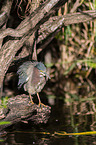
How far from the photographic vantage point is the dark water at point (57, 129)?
319 cm

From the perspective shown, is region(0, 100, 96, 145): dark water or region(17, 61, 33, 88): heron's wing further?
region(17, 61, 33, 88): heron's wing

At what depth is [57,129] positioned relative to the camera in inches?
146

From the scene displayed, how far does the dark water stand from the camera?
319 cm

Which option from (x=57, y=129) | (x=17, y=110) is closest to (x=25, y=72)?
(x=17, y=110)

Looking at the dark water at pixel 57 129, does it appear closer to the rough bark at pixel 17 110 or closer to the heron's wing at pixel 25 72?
the rough bark at pixel 17 110

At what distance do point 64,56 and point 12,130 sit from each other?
14.8 feet

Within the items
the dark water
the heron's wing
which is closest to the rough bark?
the dark water

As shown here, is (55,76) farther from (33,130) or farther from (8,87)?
(33,130)

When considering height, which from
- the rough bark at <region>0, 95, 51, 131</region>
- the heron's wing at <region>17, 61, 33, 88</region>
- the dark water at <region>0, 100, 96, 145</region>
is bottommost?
the dark water at <region>0, 100, 96, 145</region>

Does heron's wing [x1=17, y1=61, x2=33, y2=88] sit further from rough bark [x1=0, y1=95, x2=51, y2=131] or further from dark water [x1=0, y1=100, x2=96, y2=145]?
dark water [x1=0, y1=100, x2=96, y2=145]

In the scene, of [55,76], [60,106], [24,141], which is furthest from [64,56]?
[24,141]

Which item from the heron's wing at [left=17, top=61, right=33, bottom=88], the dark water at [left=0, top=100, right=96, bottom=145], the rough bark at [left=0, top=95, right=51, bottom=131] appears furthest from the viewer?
the heron's wing at [left=17, top=61, right=33, bottom=88]

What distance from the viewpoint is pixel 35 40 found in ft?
14.9

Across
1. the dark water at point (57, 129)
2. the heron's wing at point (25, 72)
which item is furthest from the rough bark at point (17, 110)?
the heron's wing at point (25, 72)
